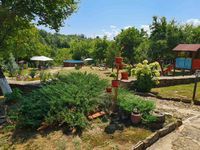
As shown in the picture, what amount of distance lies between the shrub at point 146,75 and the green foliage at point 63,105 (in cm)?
468

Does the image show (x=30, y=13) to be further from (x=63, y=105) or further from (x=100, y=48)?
(x=100, y=48)

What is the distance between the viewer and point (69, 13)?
49.4 ft

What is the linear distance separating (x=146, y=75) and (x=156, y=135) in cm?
659

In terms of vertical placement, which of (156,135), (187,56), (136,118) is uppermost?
(187,56)

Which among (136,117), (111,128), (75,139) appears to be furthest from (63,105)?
(136,117)

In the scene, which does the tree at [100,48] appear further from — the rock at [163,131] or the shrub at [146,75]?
the rock at [163,131]

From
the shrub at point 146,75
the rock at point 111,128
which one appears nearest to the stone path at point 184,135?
the rock at point 111,128

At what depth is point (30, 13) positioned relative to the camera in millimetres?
13922

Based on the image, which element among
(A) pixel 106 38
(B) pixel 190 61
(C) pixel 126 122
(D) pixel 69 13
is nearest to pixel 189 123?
(C) pixel 126 122

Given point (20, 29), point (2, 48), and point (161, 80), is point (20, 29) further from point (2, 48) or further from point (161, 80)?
point (161, 80)

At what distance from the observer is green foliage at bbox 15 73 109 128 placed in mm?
7742

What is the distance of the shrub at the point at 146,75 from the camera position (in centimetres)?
1365

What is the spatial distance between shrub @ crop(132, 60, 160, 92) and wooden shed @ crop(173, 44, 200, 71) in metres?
13.9

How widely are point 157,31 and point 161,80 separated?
18.6 metres
